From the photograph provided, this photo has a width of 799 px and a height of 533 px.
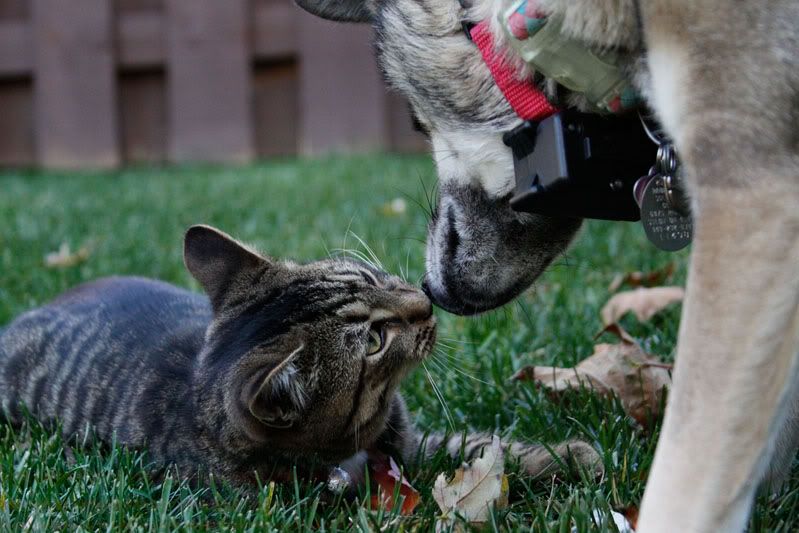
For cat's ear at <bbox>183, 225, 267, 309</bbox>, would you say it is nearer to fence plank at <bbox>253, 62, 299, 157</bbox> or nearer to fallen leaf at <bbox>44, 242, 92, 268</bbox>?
fallen leaf at <bbox>44, 242, 92, 268</bbox>

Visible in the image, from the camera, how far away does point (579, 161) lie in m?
1.72

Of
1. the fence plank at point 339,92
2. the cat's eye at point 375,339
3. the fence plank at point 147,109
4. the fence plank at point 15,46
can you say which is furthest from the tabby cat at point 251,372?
the fence plank at point 15,46

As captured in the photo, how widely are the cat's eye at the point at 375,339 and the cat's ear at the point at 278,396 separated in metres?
0.20

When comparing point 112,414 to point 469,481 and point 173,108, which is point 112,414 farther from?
point 173,108

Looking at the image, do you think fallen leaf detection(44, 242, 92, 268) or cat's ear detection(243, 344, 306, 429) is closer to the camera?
cat's ear detection(243, 344, 306, 429)

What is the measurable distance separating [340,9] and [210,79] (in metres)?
5.34

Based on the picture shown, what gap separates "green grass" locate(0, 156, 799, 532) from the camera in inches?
66.3

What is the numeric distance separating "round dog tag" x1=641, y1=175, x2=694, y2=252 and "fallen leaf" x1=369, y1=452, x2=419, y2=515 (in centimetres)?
67

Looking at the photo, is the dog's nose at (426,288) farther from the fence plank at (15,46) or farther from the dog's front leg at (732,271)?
the fence plank at (15,46)

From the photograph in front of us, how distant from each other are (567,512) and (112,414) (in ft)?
3.85

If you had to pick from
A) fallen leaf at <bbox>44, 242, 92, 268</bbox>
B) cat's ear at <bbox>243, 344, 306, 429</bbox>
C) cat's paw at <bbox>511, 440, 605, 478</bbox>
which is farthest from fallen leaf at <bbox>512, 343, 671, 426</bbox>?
fallen leaf at <bbox>44, 242, 92, 268</bbox>

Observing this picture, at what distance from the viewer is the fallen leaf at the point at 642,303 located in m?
2.75

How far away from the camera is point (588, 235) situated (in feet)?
12.9

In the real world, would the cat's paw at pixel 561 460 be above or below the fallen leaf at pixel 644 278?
below
